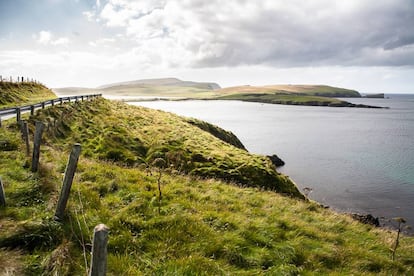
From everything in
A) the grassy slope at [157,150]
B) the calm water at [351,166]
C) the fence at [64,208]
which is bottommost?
the calm water at [351,166]

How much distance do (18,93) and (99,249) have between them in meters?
46.7

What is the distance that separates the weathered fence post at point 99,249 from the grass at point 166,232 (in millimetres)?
1673

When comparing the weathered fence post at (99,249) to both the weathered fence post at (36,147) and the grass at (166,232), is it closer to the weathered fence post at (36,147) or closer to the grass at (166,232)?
the grass at (166,232)

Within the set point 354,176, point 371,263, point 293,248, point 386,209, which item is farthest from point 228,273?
point 354,176

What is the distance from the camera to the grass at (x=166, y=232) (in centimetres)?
665

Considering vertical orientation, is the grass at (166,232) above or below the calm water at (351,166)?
above

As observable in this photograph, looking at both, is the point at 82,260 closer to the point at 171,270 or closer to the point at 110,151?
the point at 171,270

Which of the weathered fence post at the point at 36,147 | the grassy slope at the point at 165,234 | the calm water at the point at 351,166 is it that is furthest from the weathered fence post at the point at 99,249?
the calm water at the point at 351,166

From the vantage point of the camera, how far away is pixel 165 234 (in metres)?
8.29

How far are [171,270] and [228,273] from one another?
58.4 inches

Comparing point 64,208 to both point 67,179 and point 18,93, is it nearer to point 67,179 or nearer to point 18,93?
point 67,179

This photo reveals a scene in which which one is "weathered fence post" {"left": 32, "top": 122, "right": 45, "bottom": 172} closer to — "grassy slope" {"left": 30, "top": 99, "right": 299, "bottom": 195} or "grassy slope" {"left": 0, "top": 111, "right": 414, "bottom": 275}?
"grassy slope" {"left": 0, "top": 111, "right": 414, "bottom": 275}

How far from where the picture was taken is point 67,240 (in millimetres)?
6938

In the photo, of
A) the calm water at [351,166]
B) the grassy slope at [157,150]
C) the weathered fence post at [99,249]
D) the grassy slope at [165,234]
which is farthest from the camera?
the calm water at [351,166]
